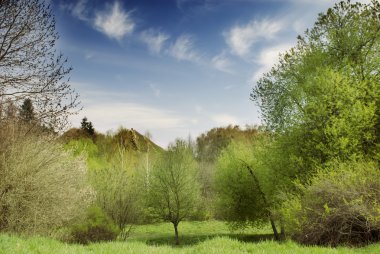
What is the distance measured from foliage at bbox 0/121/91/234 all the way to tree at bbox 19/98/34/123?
1.42 feet

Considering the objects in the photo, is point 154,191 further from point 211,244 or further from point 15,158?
point 211,244

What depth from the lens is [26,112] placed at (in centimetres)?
1484

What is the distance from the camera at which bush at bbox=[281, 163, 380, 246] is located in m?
12.5

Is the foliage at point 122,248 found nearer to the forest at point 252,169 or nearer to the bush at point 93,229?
the forest at point 252,169

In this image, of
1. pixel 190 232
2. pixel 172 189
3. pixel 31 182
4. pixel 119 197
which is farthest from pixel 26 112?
pixel 190 232

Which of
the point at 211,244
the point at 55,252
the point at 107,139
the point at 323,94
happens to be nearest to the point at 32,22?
the point at 55,252

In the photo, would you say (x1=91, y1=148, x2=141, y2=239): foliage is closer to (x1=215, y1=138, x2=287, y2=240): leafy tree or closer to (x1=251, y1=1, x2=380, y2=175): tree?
(x1=215, y1=138, x2=287, y2=240): leafy tree

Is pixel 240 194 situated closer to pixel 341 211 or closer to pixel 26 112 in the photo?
pixel 341 211

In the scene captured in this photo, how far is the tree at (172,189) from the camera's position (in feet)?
105

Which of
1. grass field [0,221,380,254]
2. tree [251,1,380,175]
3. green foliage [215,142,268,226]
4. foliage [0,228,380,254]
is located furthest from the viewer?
green foliage [215,142,268,226]

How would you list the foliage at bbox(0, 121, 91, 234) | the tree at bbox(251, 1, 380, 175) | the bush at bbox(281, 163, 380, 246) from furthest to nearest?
the tree at bbox(251, 1, 380, 175)
the foliage at bbox(0, 121, 91, 234)
the bush at bbox(281, 163, 380, 246)

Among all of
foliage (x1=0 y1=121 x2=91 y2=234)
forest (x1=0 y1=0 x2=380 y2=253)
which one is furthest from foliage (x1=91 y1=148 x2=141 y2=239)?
foliage (x1=0 y1=121 x2=91 y2=234)

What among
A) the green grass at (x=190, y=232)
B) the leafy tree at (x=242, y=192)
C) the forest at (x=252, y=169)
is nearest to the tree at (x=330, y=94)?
the forest at (x=252, y=169)

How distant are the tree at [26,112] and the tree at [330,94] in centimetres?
1396
